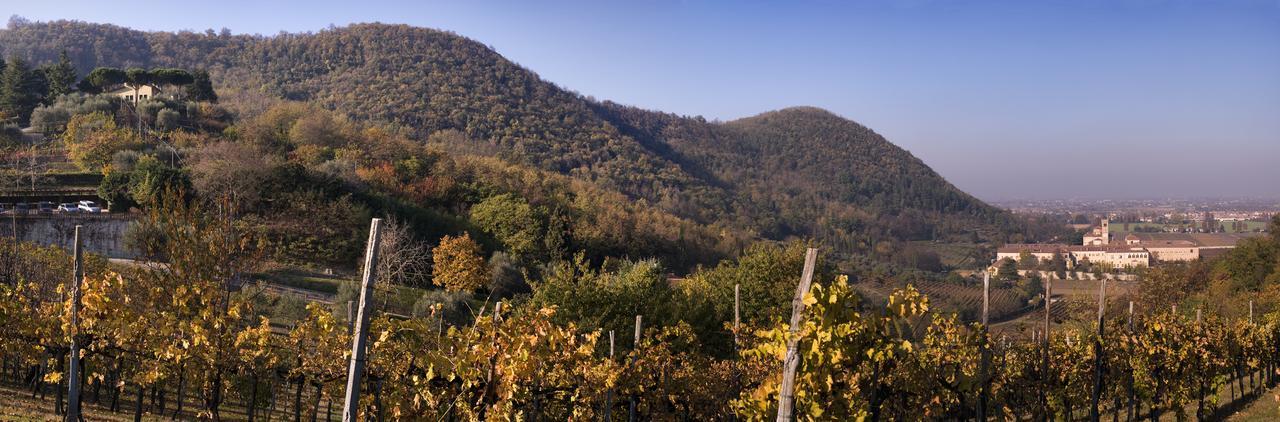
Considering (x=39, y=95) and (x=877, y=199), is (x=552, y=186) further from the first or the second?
(x=877, y=199)

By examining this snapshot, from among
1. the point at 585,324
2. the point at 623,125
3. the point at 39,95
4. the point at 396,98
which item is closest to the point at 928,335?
the point at 585,324

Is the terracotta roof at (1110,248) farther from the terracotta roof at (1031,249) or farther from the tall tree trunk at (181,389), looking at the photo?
the tall tree trunk at (181,389)

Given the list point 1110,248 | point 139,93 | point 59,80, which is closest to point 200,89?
point 139,93

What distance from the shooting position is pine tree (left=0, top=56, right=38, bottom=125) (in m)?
56.7

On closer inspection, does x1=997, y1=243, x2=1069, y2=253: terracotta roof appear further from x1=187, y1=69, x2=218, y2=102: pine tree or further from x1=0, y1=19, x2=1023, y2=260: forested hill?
x1=187, y1=69, x2=218, y2=102: pine tree

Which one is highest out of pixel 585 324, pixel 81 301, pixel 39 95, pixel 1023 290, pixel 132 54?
pixel 132 54

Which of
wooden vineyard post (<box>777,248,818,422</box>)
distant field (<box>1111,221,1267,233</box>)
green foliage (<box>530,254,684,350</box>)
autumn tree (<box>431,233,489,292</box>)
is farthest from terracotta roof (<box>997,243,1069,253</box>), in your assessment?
wooden vineyard post (<box>777,248,818,422</box>)

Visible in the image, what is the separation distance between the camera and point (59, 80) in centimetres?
6022

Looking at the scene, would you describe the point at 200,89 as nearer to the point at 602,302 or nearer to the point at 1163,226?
the point at 602,302

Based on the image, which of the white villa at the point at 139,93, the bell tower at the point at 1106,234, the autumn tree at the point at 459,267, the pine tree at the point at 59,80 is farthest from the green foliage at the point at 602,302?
the bell tower at the point at 1106,234

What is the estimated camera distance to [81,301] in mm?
8812

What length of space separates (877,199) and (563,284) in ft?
426

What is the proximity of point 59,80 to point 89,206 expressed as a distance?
32.4 m

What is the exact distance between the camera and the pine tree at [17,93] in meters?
56.7
